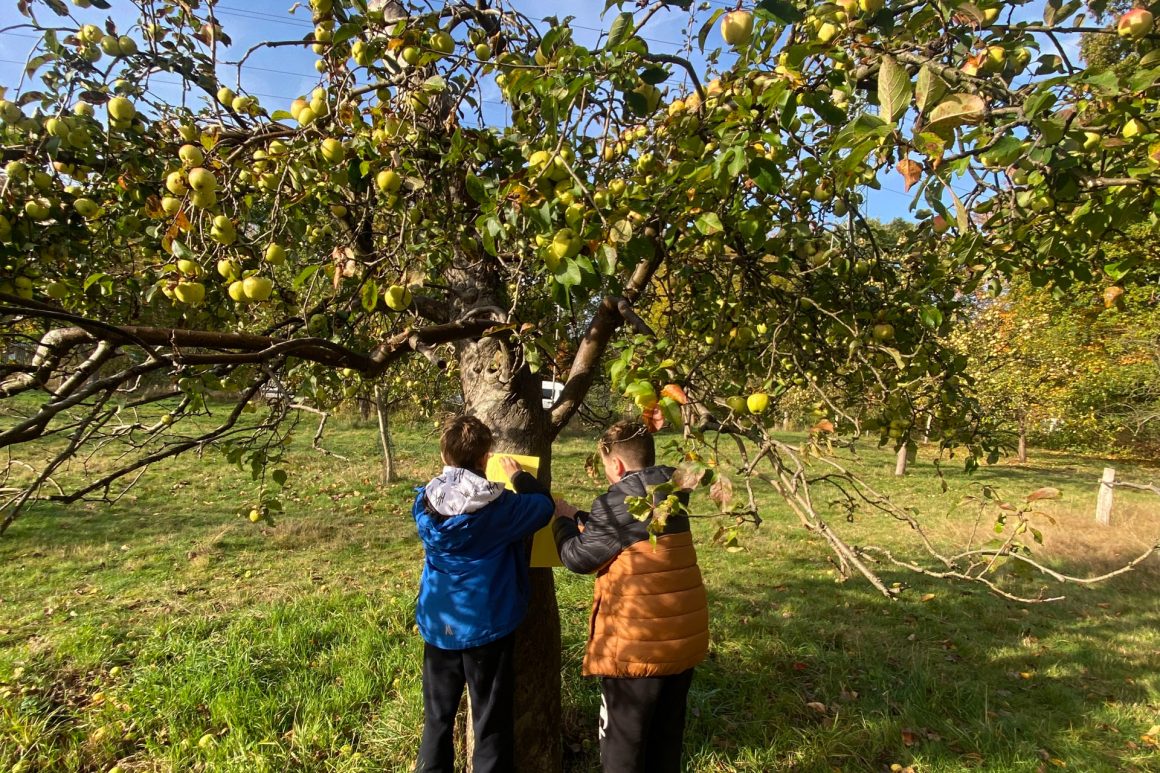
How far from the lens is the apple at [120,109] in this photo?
2.00 m

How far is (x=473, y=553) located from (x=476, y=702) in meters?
0.62

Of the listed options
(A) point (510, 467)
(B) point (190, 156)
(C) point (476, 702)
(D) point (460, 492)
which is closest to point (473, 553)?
(D) point (460, 492)

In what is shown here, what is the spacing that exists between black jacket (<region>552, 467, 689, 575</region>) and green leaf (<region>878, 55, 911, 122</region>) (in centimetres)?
137

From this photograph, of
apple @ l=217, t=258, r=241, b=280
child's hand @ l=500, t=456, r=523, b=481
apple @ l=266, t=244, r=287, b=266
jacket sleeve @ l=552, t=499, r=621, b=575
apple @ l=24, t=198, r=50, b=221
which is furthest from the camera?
child's hand @ l=500, t=456, r=523, b=481

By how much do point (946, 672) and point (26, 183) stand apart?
19.9 feet

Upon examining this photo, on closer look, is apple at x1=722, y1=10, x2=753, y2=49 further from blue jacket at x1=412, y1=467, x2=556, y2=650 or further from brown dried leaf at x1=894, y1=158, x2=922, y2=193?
blue jacket at x1=412, y1=467, x2=556, y2=650

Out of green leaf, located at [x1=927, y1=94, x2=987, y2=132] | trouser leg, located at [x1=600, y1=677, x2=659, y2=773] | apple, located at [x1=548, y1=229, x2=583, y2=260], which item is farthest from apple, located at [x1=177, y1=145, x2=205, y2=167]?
trouser leg, located at [x1=600, y1=677, x2=659, y2=773]

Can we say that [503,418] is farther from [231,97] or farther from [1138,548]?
[1138,548]

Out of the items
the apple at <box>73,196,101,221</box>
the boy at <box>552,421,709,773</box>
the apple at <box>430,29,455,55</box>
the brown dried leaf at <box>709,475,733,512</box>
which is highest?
the apple at <box>430,29,455,55</box>

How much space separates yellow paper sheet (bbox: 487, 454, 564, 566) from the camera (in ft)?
8.27

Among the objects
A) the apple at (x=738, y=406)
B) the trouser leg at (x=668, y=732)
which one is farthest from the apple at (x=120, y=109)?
the trouser leg at (x=668, y=732)

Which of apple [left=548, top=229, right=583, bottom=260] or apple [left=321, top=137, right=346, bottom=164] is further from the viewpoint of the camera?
apple [left=321, top=137, right=346, bottom=164]

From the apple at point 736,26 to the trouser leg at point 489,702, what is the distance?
2247mm

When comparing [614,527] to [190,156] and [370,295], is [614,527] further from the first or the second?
[190,156]
